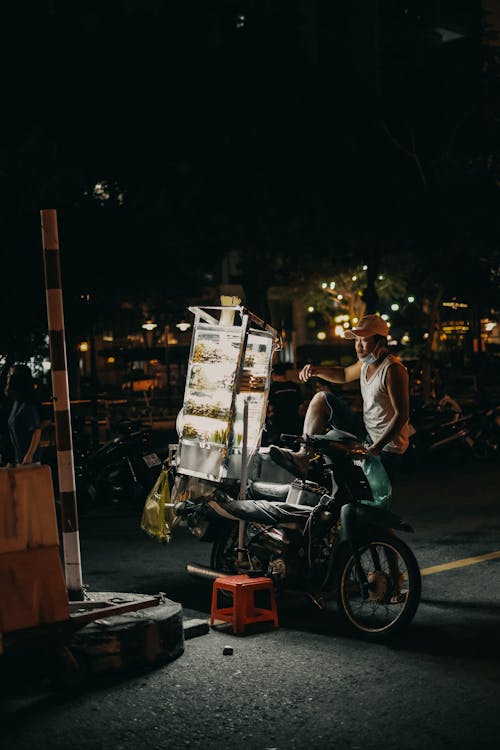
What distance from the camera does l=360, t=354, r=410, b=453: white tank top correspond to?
7.12 m

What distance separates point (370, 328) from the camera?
723cm

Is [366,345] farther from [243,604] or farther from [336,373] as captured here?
[243,604]

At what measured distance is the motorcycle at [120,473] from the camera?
1228 centimetres

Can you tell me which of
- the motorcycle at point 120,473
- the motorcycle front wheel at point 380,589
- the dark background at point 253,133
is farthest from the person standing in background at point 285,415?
the dark background at point 253,133

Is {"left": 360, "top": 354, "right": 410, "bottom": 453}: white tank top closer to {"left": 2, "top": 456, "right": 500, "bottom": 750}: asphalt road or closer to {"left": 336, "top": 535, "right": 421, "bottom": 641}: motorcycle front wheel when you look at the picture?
{"left": 336, "top": 535, "right": 421, "bottom": 641}: motorcycle front wheel

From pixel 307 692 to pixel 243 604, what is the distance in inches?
50.4

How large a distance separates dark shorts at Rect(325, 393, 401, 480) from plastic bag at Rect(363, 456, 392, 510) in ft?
0.39

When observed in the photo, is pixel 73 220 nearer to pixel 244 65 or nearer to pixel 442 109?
pixel 244 65

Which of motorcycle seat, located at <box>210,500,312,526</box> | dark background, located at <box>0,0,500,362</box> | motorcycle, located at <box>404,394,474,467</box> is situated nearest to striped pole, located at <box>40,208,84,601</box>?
motorcycle seat, located at <box>210,500,312,526</box>

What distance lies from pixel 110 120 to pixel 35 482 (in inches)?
775

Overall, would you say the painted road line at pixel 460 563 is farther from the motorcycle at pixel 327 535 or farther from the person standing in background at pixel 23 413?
the person standing in background at pixel 23 413

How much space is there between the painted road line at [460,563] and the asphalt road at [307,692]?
35cm

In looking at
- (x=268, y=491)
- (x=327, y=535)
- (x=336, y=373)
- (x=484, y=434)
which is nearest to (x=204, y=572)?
(x=268, y=491)

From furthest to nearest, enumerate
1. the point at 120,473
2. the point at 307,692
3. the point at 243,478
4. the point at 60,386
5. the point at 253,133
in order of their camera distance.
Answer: the point at 253,133, the point at 120,473, the point at 243,478, the point at 60,386, the point at 307,692
